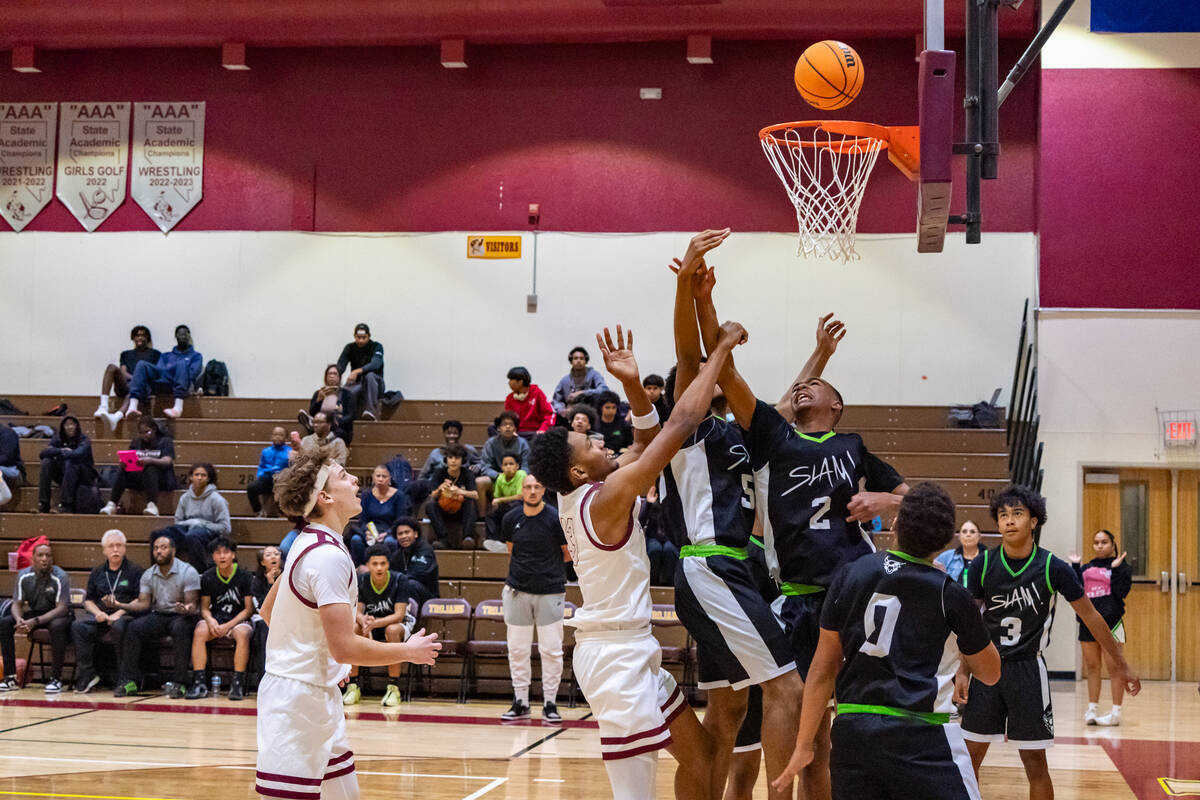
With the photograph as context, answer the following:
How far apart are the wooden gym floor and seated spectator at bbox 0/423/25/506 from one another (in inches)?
120

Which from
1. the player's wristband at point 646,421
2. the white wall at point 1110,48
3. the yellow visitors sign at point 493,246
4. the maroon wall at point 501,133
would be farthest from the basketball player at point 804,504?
the yellow visitors sign at point 493,246

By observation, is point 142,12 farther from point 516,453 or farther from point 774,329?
point 774,329

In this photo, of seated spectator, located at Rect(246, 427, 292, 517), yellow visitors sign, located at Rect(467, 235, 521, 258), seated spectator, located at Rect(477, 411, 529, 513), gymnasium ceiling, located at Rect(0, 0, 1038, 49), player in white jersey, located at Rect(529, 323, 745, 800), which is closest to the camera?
player in white jersey, located at Rect(529, 323, 745, 800)

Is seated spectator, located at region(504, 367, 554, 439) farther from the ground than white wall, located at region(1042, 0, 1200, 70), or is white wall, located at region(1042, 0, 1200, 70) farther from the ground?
white wall, located at region(1042, 0, 1200, 70)

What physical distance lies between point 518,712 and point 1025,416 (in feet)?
23.6

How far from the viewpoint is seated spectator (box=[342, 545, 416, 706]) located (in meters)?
10.5

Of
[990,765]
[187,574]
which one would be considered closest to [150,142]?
[187,574]

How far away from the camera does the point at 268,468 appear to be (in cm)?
1345

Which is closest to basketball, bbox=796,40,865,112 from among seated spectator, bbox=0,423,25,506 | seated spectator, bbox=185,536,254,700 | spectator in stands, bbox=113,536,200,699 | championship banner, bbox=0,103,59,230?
seated spectator, bbox=185,536,254,700

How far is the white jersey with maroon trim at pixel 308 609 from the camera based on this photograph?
4.09 meters

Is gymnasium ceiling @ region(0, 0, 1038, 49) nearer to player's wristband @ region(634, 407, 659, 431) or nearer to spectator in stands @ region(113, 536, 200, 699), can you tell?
spectator in stands @ region(113, 536, 200, 699)

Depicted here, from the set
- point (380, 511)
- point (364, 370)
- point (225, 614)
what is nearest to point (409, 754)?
point (225, 614)

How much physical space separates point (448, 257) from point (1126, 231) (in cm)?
824

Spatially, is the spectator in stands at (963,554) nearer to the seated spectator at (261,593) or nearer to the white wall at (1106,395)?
the white wall at (1106,395)
